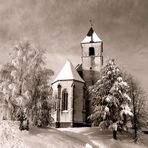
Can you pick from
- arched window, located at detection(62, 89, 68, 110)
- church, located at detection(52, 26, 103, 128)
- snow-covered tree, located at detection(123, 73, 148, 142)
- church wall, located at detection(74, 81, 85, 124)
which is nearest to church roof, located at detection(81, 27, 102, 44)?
church, located at detection(52, 26, 103, 128)

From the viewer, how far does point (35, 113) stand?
872 inches

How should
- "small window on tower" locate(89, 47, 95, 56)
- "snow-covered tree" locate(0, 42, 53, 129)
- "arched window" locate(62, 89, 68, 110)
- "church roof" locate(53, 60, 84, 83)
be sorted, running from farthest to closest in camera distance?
"small window on tower" locate(89, 47, 95, 56) → "church roof" locate(53, 60, 84, 83) → "arched window" locate(62, 89, 68, 110) → "snow-covered tree" locate(0, 42, 53, 129)

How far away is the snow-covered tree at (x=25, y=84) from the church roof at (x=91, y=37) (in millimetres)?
27220

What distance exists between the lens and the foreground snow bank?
54.3 feet

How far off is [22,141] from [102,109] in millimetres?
13085

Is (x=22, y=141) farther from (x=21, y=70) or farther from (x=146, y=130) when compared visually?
(x=146, y=130)

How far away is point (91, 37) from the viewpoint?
51000 millimetres

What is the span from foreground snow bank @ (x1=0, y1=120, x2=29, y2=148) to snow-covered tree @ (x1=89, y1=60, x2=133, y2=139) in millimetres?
11208

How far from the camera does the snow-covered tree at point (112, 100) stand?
92.0 ft

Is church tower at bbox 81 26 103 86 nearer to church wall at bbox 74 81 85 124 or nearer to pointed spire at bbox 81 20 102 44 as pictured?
pointed spire at bbox 81 20 102 44

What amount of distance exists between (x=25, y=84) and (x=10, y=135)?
5.16 m

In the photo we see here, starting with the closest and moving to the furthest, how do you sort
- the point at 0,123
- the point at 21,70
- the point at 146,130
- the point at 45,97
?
the point at 0,123
the point at 21,70
the point at 45,97
the point at 146,130

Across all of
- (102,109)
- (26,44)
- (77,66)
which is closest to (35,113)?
(26,44)

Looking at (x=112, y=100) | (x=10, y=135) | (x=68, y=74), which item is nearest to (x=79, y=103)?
(x=68, y=74)
